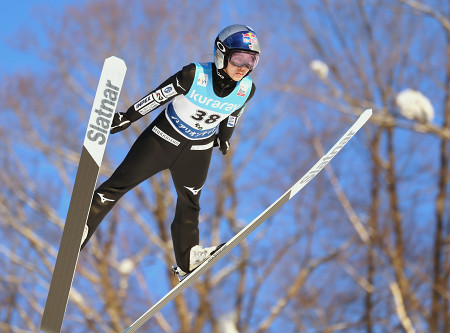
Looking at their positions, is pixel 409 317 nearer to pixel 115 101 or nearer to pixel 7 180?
pixel 7 180

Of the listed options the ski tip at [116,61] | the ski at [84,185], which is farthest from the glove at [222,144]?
the ski tip at [116,61]

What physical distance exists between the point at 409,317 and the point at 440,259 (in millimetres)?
1423

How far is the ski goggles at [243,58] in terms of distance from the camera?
3434mm

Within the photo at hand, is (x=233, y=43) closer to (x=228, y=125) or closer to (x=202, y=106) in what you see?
(x=202, y=106)

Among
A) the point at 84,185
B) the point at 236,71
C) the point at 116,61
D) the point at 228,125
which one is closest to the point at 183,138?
the point at 228,125

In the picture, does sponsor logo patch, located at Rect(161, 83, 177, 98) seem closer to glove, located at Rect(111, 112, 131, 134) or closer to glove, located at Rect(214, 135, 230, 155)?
glove, located at Rect(111, 112, 131, 134)

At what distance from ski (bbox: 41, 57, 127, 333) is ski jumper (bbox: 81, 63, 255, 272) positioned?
33 cm

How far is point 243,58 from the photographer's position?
345cm

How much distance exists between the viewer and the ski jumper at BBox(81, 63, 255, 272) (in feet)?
11.7

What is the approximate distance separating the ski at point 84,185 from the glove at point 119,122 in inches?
10.1

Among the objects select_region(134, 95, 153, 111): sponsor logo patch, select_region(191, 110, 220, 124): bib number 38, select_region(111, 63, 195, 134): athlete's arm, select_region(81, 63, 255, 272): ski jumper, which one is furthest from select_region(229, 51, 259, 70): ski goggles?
select_region(134, 95, 153, 111): sponsor logo patch

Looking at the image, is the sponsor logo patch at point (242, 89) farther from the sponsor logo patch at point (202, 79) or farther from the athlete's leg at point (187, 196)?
the athlete's leg at point (187, 196)

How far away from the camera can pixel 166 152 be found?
Result: 378cm

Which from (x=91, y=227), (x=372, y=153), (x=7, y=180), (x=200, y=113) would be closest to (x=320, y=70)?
(x=200, y=113)
